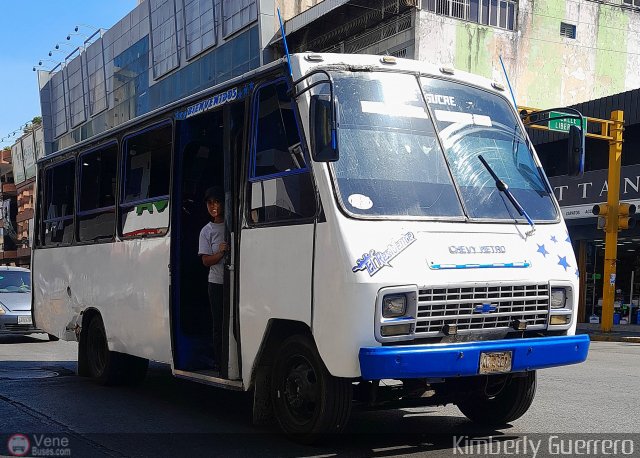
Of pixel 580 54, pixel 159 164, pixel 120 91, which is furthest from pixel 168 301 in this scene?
pixel 120 91

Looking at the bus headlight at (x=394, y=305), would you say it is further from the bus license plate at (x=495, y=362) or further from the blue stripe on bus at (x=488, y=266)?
the bus license plate at (x=495, y=362)

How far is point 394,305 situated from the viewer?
5586 millimetres

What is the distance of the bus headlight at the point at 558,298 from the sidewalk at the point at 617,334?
40.7ft

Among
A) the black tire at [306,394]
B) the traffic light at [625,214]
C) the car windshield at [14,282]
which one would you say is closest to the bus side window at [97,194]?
the black tire at [306,394]

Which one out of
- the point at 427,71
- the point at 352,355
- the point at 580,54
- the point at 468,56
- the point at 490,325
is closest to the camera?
the point at 352,355

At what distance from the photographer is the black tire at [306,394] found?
5773 mm

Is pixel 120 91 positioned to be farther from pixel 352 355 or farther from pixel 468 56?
pixel 352 355

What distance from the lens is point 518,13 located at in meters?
37.5

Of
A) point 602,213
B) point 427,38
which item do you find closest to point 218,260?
point 602,213

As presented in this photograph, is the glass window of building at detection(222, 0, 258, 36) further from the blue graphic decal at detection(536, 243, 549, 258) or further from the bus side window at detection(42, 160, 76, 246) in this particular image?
the blue graphic decal at detection(536, 243, 549, 258)

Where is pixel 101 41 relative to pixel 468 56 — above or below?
above

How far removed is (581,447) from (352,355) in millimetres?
2104

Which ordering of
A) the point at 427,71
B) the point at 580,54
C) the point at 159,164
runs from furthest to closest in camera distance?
the point at 580,54
the point at 159,164
the point at 427,71

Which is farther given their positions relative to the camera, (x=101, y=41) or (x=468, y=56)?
(x=101, y=41)
